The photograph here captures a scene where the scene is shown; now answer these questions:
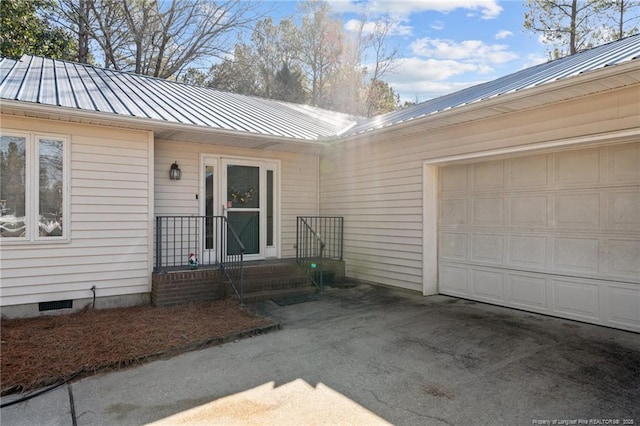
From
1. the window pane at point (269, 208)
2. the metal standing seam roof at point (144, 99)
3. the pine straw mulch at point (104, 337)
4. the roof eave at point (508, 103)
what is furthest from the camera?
the window pane at point (269, 208)

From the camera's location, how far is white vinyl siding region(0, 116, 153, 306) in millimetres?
4852

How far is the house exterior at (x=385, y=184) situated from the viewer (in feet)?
14.5

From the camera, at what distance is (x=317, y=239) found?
7480mm

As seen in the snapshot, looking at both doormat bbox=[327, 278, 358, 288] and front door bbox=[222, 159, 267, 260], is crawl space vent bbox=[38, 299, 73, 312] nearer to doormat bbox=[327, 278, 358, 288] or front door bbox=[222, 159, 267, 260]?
front door bbox=[222, 159, 267, 260]

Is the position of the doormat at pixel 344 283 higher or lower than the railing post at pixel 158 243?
lower

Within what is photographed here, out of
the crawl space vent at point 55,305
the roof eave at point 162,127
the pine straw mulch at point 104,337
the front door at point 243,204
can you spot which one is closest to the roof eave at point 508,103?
the roof eave at point 162,127

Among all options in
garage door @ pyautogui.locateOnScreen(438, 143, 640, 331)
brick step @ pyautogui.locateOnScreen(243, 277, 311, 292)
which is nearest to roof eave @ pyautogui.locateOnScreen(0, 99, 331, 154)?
brick step @ pyautogui.locateOnScreen(243, 277, 311, 292)

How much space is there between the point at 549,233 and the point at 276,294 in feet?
13.5

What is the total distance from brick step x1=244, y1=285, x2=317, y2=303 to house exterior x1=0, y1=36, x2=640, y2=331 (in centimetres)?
134

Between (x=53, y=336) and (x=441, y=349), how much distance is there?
4284 millimetres

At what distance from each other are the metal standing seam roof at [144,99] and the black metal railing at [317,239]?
6.22 ft

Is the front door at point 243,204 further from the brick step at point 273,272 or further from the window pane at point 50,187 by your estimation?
the window pane at point 50,187

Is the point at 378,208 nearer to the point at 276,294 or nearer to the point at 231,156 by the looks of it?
the point at 276,294

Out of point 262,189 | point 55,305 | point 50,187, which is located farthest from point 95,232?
point 262,189
